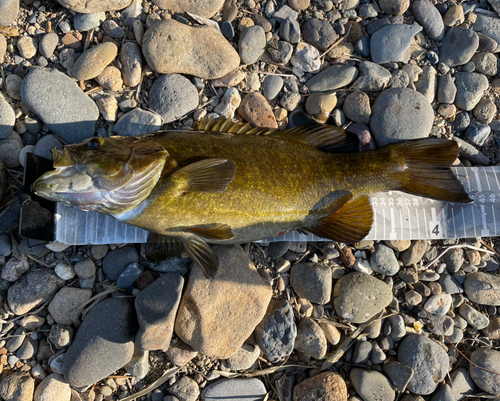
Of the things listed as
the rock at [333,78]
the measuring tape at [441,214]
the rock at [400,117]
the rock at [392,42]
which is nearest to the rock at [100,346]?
the measuring tape at [441,214]

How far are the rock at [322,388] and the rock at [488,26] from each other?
4.67 m

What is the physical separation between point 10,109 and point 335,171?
3.67 m

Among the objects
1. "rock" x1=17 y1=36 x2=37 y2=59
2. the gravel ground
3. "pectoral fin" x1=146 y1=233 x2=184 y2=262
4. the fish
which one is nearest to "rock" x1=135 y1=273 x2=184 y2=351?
the gravel ground

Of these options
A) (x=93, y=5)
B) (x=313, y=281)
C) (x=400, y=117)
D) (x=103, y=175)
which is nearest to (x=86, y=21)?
(x=93, y=5)

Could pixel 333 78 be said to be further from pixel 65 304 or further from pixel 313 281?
pixel 65 304

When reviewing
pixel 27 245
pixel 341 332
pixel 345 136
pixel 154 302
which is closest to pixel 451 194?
pixel 345 136

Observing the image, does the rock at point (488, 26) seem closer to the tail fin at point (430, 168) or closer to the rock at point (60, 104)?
the tail fin at point (430, 168)

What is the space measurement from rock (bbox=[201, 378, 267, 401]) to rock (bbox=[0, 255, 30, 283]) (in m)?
2.47

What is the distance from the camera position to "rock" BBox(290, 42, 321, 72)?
14.2 ft

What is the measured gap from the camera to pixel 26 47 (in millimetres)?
3998

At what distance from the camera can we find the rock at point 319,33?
4.35 m

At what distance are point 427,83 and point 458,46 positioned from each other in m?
0.63

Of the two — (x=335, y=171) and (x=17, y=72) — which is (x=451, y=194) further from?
(x=17, y=72)

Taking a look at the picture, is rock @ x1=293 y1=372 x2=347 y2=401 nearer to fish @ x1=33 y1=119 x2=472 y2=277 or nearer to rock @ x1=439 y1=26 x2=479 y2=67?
fish @ x1=33 y1=119 x2=472 y2=277
